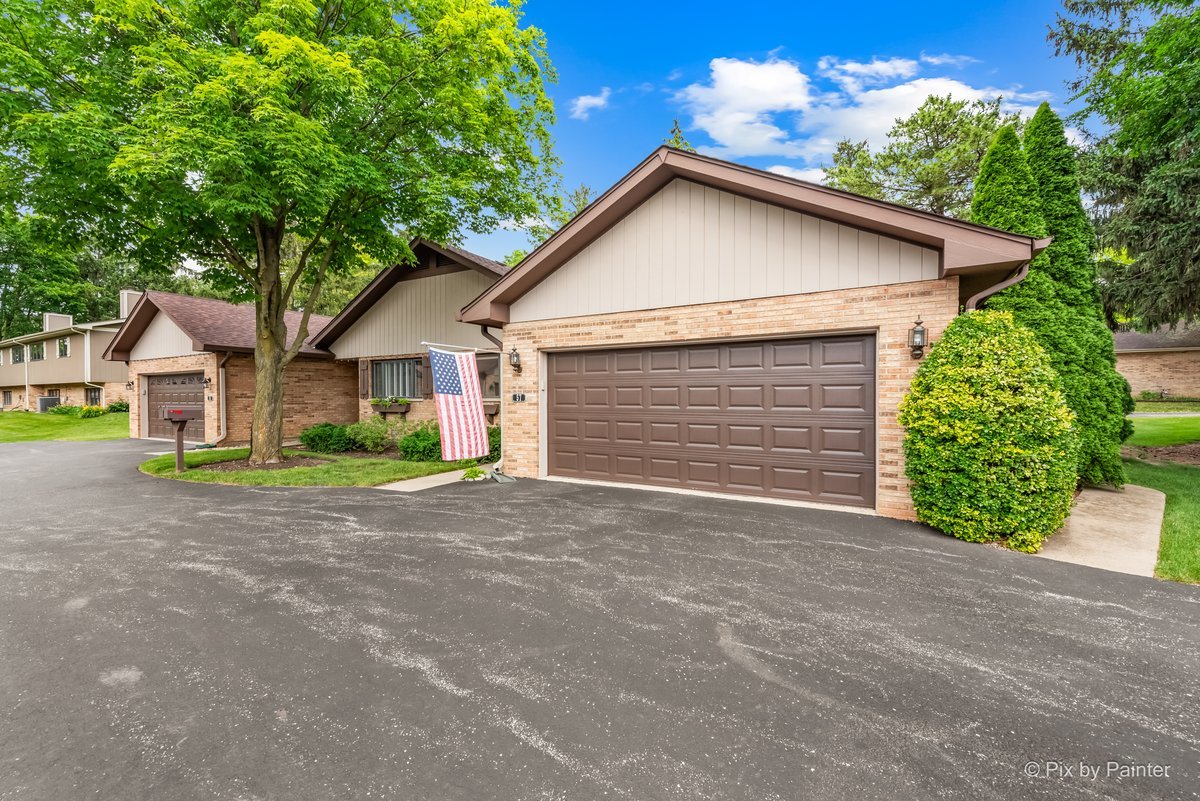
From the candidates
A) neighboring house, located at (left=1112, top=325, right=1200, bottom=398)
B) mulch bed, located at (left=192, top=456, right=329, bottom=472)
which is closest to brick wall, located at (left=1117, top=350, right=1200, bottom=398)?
neighboring house, located at (left=1112, top=325, right=1200, bottom=398)

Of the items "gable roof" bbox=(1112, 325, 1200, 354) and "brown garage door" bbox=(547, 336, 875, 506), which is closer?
Answer: "brown garage door" bbox=(547, 336, 875, 506)

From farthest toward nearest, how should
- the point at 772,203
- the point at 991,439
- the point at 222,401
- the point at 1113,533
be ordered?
the point at 222,401 → the point at 772,203 → the point at 1113,533 → the point at 991,439

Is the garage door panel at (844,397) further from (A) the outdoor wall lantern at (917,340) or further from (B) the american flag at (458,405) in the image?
(B) the american flag at (458,405)

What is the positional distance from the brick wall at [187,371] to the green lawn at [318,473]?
3.38m

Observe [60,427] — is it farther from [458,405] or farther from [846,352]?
[846,352]

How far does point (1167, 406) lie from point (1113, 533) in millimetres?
27651

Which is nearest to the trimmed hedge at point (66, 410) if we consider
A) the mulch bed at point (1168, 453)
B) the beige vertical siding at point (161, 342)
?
the beige vertical siding at point (161, 342)

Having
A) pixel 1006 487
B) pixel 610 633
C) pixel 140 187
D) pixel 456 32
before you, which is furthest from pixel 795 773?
pixel 140 187

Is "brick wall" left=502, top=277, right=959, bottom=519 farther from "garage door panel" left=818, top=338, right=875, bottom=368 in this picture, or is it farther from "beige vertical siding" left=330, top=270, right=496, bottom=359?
"beige vertical siding" left=330, top=270, right=496, bottom=359

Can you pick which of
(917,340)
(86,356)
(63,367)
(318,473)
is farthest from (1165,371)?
(63,367)

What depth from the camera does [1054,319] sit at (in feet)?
23.9

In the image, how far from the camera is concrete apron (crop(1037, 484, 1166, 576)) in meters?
4.59

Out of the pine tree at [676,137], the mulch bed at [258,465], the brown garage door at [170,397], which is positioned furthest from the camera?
the pine tree at [676,137]

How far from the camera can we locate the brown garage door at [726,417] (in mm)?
6523
